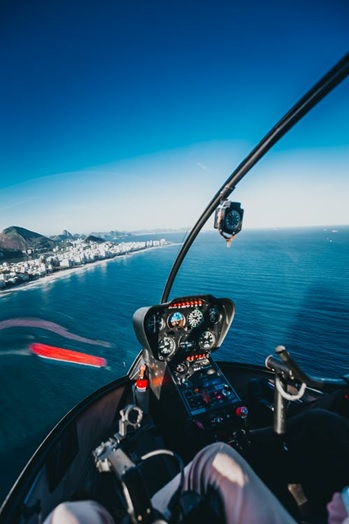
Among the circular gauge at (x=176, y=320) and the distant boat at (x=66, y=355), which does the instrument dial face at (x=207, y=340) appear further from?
the distant boat at (x=66, y=355)

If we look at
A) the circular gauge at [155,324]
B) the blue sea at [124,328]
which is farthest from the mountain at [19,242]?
the circular gauge at [155,324]

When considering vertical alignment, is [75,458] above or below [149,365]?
below

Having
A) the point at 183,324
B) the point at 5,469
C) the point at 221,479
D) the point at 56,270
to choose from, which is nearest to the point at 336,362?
the point at 183,324

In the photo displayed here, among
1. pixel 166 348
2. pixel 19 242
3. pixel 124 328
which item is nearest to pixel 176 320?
pixel 166 348

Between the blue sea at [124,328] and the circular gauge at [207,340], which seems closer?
the circular gauge at [207,340]

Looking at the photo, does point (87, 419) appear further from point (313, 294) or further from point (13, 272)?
point (13, 272)
